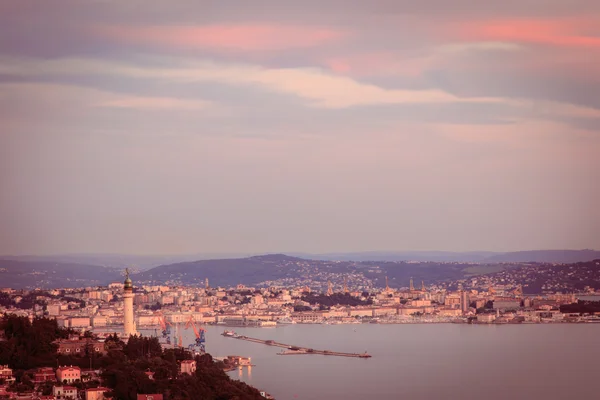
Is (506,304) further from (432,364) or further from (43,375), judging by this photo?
(43,375)

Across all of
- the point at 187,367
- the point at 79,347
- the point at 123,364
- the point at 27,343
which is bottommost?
the point at 187,367

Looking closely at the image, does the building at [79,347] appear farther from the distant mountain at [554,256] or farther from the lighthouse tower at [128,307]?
the distant mountain at [554,256]

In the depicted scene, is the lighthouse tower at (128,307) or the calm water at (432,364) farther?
the lighthouse tower at (128,307)

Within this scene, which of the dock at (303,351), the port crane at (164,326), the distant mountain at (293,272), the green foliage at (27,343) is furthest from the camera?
the distant mountain at (293,272)

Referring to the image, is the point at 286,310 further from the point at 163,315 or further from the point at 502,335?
the point at 502,335

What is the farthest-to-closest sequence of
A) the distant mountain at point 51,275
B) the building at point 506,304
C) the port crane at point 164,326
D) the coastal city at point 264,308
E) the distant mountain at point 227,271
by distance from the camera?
the distant mountain at point 227,271 → the building at point 506,304 → the distant mountain at point 51,275 → the coastal city at point 264,308 → the port crane at point 164,326

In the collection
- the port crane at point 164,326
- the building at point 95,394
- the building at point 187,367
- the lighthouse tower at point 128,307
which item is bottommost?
the port crane at point 164,326

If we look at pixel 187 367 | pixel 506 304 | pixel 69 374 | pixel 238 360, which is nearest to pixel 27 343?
pixel 69 374

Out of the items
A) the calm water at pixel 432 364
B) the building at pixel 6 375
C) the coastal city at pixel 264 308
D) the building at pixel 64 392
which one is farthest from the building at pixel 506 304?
the building at pixel 64 392

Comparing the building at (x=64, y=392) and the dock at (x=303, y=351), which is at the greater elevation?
the building at (x=64, y=392)
